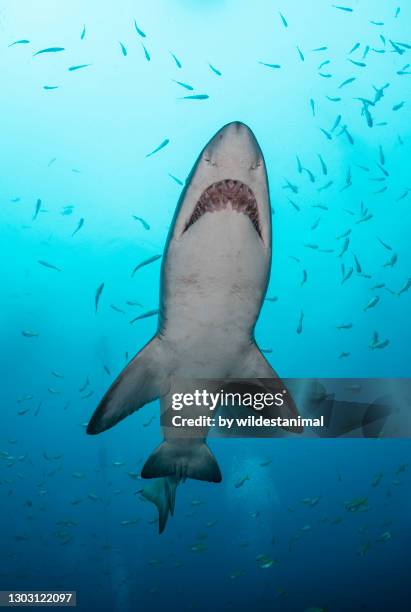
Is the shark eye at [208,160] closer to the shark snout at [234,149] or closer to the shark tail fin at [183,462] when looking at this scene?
the shark snout at [234,149]

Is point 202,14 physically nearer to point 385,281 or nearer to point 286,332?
point 385,281

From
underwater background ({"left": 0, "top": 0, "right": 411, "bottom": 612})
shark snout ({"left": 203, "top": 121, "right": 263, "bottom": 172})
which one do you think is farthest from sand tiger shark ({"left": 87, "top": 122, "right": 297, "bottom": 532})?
underwater background ({"left": 0, "top": 0, "right": 411, "bottom": 612})

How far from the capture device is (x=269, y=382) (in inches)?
160

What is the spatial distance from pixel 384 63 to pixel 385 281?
610cm

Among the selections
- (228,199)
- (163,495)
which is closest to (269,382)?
(163,495)

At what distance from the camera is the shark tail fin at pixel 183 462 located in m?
4.26

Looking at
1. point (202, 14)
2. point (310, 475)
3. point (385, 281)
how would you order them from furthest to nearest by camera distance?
point (310, 475) → point (385, 281) → point (202, 14)

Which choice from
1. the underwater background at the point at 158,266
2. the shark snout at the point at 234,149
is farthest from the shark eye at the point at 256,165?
the underwater background at the point at 158,266

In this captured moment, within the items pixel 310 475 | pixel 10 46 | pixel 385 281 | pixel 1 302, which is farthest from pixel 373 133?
pixel 310 475

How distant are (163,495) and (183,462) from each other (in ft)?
1.59

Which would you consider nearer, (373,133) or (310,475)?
(373,133)

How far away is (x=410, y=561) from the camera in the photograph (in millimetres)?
19422

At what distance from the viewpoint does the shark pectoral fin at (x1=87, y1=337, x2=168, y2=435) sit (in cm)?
370

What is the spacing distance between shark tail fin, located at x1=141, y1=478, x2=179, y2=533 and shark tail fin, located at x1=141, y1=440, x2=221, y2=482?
0.57ft
